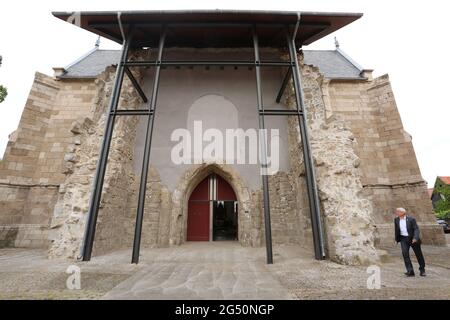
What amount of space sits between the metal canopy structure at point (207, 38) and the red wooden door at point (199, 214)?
11.4 feet

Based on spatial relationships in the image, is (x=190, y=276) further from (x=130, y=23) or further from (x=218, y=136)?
(x=130, y=23)

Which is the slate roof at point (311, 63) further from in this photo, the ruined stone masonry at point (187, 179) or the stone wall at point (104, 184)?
the stone wall at point (104, 184)

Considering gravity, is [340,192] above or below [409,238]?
above

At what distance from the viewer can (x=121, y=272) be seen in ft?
12.1

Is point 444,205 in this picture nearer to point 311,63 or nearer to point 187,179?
point 311,63

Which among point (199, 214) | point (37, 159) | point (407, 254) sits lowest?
point (407, 254)

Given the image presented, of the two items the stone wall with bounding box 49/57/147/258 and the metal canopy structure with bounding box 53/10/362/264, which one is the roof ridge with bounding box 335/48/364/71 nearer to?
the metal canopy structure with bounding box 53/10/362/264

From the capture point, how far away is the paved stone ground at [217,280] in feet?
8.58

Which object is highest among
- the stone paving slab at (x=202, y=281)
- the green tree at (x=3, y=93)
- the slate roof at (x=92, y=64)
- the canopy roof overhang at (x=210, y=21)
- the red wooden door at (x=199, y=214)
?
the slate roof at (x=92, y=64)

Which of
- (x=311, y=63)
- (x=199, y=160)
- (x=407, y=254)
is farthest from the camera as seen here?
(x=311, y=63)

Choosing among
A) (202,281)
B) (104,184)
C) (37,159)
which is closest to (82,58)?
(37,159)

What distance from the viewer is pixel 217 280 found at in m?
3.24

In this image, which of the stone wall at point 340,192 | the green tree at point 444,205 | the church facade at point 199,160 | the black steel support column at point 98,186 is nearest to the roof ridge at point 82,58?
the church facade at point 199,160

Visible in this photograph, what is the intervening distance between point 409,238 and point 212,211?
5683 mm
